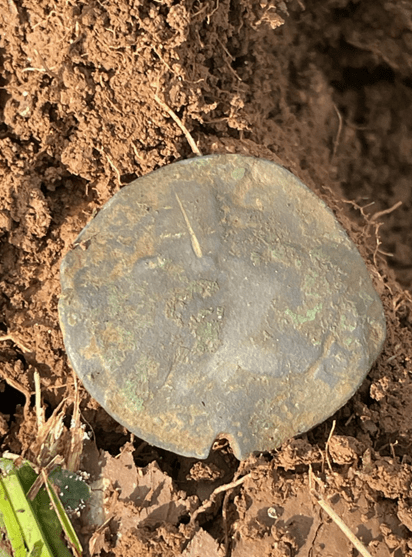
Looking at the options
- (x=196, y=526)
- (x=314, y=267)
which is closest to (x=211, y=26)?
(x=314, y=267)

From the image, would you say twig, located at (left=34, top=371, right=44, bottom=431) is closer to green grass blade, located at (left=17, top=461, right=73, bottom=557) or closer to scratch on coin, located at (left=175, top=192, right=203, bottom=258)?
green grass blade, located at (left=17, top=461, right=73, bottom=557)

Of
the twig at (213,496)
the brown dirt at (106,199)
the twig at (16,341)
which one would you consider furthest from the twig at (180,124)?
the twig at (213,496)

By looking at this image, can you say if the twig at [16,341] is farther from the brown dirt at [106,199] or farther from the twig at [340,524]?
the twig at [340,524]

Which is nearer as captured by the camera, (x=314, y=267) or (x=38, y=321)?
(x=314, y=267)

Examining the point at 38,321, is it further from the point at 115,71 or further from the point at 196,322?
the point at 115,71

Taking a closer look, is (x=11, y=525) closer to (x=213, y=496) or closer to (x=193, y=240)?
(x=213, y=496)

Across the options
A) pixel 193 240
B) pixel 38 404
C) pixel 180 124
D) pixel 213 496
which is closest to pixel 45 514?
pixel 38 404
